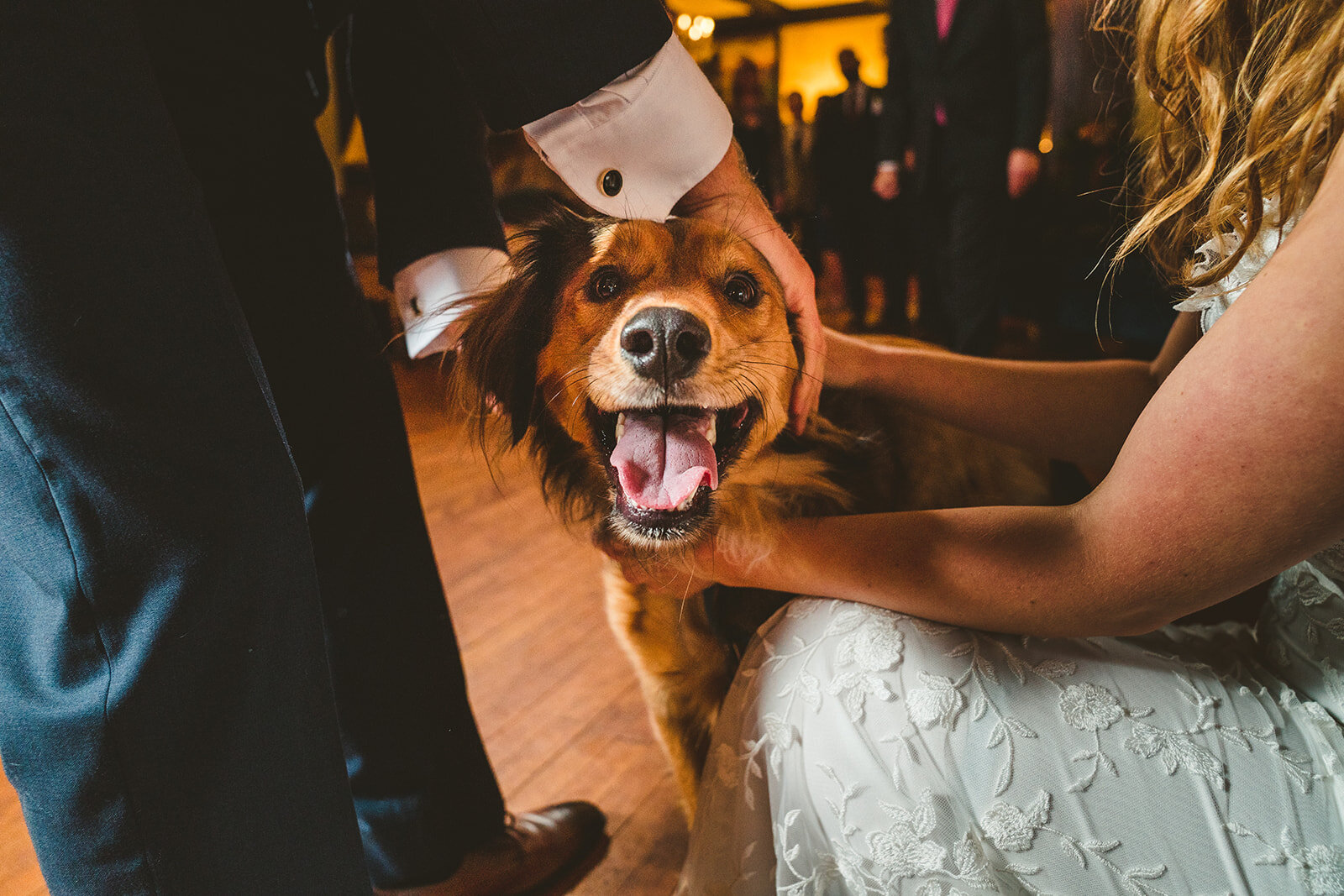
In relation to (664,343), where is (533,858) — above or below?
below

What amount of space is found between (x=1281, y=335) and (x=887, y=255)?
361 mm

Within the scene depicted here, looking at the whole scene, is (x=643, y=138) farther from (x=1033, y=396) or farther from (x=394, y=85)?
(x=1033, y=396)

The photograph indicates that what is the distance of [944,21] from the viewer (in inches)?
28.5

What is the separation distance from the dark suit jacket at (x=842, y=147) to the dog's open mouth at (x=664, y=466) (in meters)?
0.26

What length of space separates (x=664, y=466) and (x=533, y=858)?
0.75 m

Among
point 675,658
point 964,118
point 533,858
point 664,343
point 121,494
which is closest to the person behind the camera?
point 121,494

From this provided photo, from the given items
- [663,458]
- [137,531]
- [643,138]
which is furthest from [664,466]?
[137,531]

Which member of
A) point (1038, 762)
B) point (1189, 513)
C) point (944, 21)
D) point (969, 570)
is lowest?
point (1038, 762)

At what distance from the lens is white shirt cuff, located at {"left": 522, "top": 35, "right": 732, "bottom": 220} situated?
0.63 m

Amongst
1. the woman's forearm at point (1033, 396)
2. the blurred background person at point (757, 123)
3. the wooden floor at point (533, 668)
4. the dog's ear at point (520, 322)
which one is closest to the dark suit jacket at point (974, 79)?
the blurred background person at point (757, 123)

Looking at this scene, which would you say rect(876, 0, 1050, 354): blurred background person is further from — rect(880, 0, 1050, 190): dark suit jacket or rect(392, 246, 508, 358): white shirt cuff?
rect(392, 246, 508, 358): white shirt cuff

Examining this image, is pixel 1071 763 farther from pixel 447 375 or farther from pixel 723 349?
pixel 447 375

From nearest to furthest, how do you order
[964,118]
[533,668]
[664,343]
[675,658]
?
[664,343]
[964,118]
[675,658]
[533,668]

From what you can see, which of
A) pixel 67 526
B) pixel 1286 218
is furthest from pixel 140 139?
pixel 1286 218
